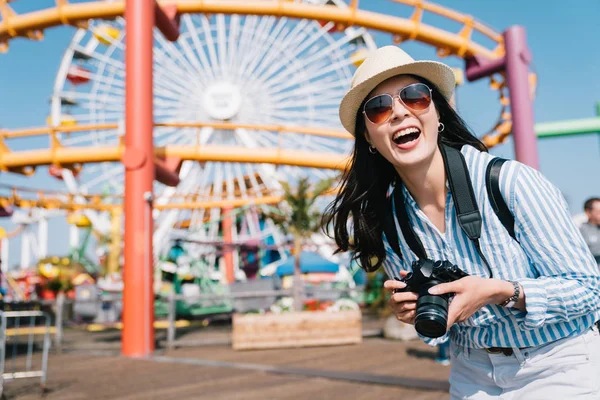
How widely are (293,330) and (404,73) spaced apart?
670 cm

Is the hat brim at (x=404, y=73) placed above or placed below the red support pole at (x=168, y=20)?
below

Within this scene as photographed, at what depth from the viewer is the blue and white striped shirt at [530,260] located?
43.0 inches

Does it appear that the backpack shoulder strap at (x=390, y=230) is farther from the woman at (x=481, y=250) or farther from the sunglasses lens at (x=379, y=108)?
the sunglasses lens at (x=379, y=108)

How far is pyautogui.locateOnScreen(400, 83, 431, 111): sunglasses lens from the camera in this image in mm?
1302

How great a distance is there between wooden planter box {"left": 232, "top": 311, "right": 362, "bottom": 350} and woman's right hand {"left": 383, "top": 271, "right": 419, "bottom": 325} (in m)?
6.62

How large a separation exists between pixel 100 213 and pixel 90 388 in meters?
19.6

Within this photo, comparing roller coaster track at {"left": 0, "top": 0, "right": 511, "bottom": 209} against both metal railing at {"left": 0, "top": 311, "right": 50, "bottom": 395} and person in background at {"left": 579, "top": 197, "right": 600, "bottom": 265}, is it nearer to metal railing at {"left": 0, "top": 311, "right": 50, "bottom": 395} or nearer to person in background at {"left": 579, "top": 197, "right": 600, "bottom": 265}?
metal railing at {"left": 0, "top": 311, "right": 50, "bottom": 395}

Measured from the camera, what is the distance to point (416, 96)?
131 centimetres

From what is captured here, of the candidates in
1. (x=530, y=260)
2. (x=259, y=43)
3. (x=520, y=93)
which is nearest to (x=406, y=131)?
(x=530, y=260)

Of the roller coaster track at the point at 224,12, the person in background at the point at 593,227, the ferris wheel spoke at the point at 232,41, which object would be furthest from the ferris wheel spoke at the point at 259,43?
the person in background at the point at 593,227

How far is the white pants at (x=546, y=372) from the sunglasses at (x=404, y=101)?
0.63 meters

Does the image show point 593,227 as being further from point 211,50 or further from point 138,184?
point 211,50

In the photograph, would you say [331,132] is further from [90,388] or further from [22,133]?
[90,388]

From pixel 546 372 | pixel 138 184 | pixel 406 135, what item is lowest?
pixel 546 372
